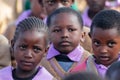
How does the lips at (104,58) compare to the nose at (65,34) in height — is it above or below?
below

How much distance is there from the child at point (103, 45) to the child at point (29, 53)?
0.41 meters

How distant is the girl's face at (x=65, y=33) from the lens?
5.70 m

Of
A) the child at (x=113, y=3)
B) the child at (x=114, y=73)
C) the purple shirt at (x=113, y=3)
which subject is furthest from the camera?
the purple shirt at (x=113, y=3)

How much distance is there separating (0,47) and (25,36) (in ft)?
2.40

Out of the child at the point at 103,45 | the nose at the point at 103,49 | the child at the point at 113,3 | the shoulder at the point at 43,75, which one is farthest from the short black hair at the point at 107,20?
the child at the point at 113,3

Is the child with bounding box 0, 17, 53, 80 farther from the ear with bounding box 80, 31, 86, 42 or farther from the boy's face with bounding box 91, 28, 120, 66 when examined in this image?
the ear with bounding box 80, 31, 86, 42

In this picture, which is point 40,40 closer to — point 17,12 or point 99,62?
point 99,62

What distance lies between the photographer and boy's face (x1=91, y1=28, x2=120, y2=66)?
5.36m

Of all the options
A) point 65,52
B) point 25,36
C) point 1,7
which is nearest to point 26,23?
point 25,36

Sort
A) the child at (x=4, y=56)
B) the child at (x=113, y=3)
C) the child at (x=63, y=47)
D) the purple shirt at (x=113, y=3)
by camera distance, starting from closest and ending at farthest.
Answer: the child at (x=63, y=47), the child at (x=4, y=56), the child at (x=113, y=3), the purple shirt at (x=113, y=3)

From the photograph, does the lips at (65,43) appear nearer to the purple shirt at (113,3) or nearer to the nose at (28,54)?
the nose at (28,54)

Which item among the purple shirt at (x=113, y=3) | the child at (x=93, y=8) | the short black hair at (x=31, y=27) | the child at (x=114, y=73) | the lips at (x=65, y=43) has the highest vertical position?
the child at (x=114, y=73)

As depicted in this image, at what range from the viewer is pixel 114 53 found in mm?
5406

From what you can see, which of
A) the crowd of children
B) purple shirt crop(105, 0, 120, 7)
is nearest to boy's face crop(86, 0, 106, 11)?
purple shirt crop(105, 0, 120, 7)
